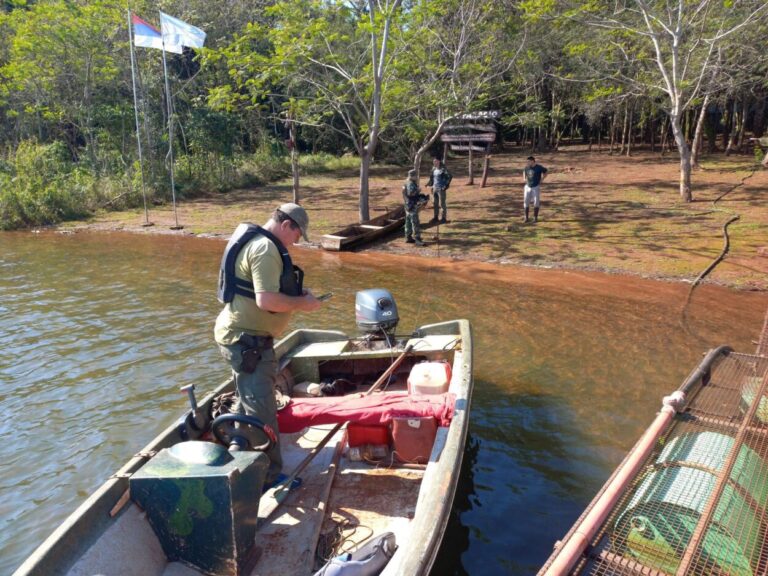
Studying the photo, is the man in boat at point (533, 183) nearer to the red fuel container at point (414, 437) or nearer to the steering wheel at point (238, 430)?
the red fuel container at point (414, 437)

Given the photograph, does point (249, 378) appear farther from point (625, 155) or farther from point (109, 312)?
point (625, 155)

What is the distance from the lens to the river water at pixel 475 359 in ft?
17.3

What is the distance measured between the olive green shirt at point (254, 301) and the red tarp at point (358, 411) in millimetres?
818

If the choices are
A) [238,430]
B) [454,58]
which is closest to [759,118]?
[454,58]

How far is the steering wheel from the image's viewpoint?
4.00 m

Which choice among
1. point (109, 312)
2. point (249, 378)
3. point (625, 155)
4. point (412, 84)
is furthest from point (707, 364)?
point (625, 155)

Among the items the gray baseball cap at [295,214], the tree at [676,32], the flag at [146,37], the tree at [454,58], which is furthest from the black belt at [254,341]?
the flag at [146,37]

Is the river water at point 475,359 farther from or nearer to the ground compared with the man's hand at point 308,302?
nearer to the ground

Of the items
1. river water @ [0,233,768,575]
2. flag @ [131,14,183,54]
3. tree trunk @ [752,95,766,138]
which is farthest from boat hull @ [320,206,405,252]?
tree trunk @ [752,95,766,138]

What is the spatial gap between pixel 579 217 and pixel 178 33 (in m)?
12.4

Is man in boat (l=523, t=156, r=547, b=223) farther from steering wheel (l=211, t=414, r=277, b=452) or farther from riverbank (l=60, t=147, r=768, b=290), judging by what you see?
steering wheel (l=211, t=414, r=277, b=452)

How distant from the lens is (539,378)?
7594 mm

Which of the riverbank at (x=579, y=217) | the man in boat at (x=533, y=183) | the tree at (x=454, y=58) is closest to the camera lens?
the riverbank at (x=579, y=217)

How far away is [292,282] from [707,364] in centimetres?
382
